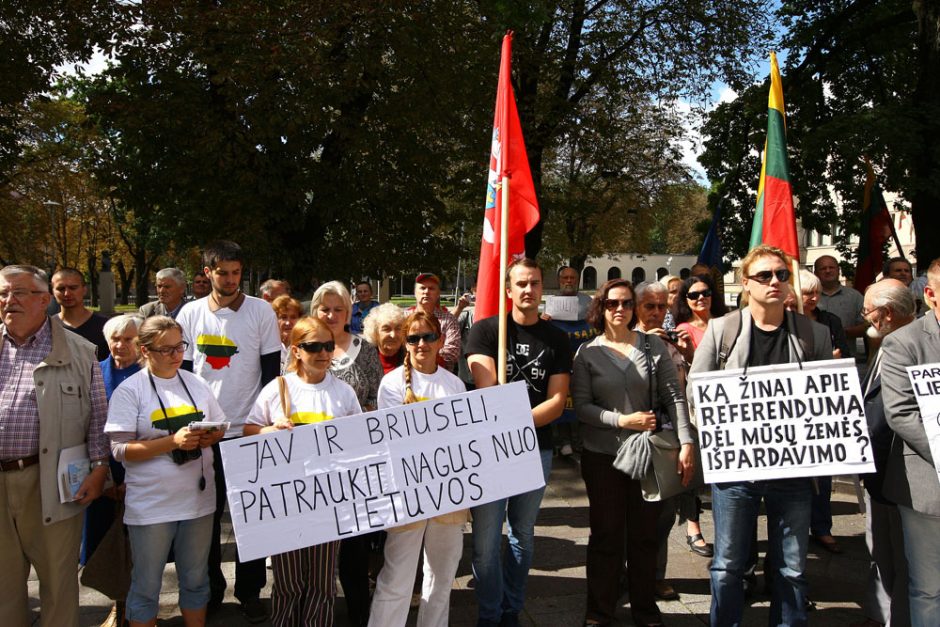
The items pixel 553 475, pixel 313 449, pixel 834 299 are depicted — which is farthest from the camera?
pixel 553 475

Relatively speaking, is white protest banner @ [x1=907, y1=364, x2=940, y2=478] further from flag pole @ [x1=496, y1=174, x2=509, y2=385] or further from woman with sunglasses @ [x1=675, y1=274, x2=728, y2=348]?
flag pole @ [x1=496, y1=174, x2=509, y2=385]

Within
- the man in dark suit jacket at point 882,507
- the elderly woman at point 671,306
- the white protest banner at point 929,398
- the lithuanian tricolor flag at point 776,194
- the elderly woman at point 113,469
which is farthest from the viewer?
the elderly woman at point 671,306

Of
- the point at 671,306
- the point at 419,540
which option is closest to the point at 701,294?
the point at 671,306

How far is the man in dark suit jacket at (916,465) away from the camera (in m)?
3.25

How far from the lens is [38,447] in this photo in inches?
134

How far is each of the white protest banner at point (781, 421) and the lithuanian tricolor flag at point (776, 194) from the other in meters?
1.30

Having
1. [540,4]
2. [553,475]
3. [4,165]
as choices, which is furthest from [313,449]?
[4,165]

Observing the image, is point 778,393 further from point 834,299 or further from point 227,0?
point 227,0

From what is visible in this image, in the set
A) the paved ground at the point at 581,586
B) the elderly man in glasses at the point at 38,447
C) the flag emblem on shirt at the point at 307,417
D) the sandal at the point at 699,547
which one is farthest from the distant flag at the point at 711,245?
the elderly man in glasses at the point at 38,447

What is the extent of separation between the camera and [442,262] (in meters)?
13.5

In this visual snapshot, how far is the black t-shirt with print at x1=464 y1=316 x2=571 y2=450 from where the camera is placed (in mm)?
3936

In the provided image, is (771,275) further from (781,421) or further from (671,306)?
(671,306)

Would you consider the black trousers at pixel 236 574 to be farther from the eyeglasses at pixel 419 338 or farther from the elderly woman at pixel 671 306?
the elderly woman at pixel 671 306

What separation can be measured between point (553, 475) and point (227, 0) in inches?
327
